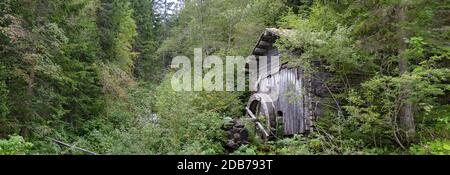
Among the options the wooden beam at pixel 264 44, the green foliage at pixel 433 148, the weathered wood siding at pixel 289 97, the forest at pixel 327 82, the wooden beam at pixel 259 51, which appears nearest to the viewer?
the green foliage at pixel 433 148

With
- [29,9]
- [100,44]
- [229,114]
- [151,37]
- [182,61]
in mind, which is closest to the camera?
[29,9]

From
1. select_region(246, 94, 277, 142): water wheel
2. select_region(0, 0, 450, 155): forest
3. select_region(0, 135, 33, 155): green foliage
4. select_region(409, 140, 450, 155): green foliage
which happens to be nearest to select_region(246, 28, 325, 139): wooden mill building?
select_region(246, 94, 277, 142): water wheel

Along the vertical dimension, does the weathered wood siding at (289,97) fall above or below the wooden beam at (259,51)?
below

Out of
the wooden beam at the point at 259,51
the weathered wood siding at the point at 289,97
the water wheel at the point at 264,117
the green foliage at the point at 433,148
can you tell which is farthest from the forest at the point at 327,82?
the wooden beam at the point at 259,51

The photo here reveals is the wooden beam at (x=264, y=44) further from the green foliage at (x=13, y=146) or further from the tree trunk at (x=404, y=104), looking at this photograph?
the green foliage at (x=13, y=146)

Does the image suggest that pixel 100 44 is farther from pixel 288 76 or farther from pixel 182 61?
pixel 288 76

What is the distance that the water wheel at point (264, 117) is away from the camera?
40.9 ft

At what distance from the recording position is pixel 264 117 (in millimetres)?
13133

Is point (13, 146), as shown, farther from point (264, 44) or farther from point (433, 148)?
point (264, 44)

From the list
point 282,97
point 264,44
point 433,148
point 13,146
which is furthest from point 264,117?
point 13,146
